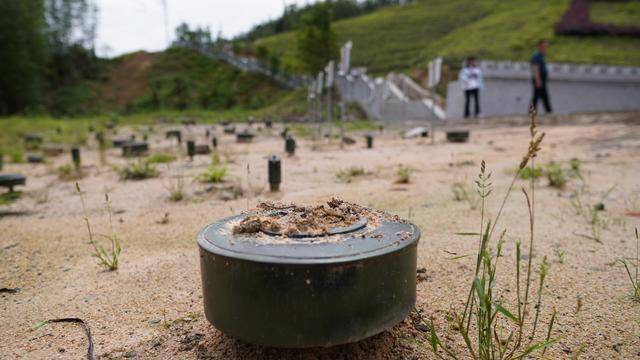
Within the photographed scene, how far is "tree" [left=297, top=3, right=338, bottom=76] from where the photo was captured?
1132 inches

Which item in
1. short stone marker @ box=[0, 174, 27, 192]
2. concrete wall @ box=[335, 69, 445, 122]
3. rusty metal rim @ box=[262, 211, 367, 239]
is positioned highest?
concrete wall @ box=[335, 69, 445, 122]

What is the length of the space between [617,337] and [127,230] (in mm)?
3546

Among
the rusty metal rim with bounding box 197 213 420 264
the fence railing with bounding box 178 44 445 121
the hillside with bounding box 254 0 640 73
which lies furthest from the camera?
the hillside with bounding box 254 0 640 73

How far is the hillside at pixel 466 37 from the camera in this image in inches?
1165

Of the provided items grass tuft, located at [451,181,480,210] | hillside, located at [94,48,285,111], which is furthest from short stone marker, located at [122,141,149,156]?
hillside, located at [94,48,285,111]

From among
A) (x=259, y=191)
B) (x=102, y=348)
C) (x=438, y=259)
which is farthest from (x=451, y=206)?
(x=102, y=348)

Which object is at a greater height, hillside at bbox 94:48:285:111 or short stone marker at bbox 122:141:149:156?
hillside at bbox 94:48:285:111

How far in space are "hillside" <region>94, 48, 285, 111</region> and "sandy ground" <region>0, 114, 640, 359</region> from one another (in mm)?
30303

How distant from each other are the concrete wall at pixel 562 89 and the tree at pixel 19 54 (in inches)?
1194

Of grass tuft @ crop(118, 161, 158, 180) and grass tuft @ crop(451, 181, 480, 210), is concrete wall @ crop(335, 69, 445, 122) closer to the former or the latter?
grass tuft @ crop(118, 161, 158, 180)

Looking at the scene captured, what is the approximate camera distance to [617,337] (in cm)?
208

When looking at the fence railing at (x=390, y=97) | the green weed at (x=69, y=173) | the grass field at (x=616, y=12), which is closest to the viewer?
the green weed at (x=69, y=173)

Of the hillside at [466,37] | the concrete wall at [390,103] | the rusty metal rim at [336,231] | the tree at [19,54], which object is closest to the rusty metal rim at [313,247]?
the rusty metal rim at [336,231]

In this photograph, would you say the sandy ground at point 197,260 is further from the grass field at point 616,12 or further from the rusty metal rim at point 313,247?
the grass field at point 616,12
